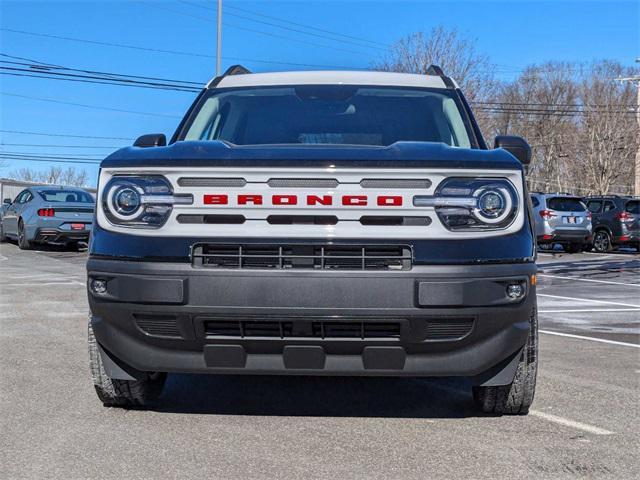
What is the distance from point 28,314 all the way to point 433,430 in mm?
5846

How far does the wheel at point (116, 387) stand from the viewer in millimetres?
4383

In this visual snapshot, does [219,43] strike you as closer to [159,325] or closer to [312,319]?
[159,325]

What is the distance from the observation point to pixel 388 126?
17.7 feet

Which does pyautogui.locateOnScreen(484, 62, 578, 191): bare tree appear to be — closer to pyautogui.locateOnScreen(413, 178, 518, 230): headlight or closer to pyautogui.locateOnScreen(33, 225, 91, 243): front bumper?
pyautogui.locateOnScreen(33, 225, 91, 243): front bumper

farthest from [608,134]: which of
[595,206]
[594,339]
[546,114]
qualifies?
[594,339]

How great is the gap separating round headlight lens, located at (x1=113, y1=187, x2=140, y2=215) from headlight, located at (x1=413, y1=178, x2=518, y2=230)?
127cm

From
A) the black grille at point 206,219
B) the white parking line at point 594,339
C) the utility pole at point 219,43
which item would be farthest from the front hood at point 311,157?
the utility pole at point 219,43

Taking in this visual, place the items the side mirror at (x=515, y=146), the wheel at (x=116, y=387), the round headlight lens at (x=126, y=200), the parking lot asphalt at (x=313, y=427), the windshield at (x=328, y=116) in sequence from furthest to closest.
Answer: the windshield at (x=328, y=116), the side mirror at (x=515, y=146), the wheel at (x=116, y=387), the round headlight lens at (x=126, y=200), the parking lot asphalt at (x=313, y=427)

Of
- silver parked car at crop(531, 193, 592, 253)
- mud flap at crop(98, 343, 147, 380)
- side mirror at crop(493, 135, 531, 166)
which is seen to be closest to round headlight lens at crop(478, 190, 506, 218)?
side mirror at crop(493, 135, 531, 166)

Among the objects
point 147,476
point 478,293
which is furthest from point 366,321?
point 147,476

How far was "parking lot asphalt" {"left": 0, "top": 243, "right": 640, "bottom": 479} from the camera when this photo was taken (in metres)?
3.62

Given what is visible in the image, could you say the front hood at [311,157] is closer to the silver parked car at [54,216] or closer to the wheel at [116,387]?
the wheel at [116,387]

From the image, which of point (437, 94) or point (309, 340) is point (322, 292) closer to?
point (309, 340)

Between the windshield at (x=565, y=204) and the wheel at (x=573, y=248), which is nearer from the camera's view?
the windshield at (x=565, y=204)
